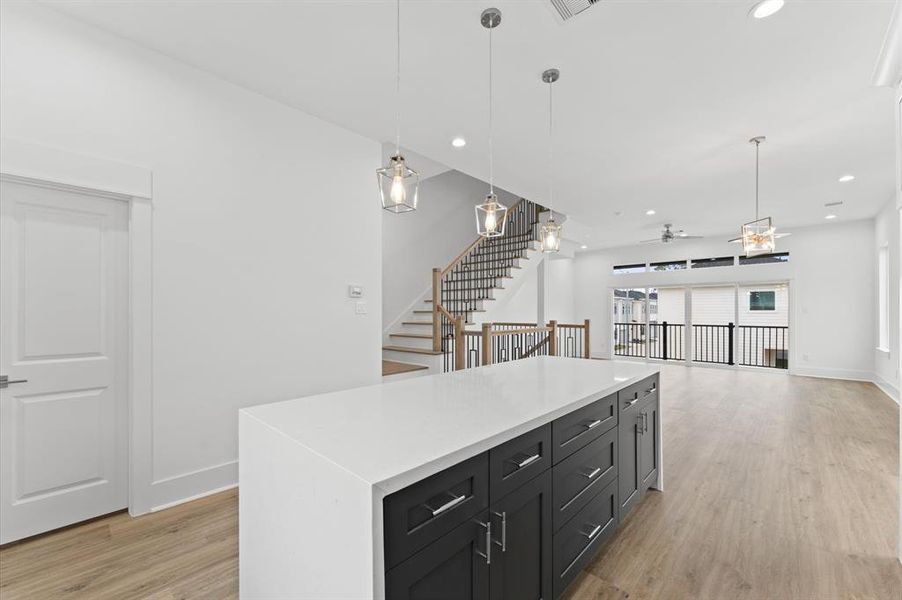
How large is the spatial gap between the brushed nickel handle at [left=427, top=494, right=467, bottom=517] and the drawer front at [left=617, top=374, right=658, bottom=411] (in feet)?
4.42

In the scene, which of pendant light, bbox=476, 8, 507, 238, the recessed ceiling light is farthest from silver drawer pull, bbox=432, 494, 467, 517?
the recessed ceiling light

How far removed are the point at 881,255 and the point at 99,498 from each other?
33.5 feet

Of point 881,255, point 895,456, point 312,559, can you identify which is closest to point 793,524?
point 895,456

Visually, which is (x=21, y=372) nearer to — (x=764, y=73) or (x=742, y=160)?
(x=764, y=73)

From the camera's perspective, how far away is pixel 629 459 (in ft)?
7.74

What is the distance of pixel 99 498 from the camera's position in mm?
2459

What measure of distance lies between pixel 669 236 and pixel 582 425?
609 cm

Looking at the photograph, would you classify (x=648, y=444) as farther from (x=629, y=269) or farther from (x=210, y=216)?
(x=629, y=269)

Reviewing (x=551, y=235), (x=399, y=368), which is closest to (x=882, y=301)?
(x=551, y=235)

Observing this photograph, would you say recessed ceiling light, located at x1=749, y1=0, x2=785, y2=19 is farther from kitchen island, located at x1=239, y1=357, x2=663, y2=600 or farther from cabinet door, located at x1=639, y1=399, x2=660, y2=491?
cabinet door, located at x1=639, y1=399, x2=660, y2=491

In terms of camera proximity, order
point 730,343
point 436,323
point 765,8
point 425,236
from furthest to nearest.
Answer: point 730,343 < point 425,236 < point 436,323 < point 765,8

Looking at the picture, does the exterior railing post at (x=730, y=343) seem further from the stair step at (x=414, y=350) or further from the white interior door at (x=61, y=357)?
the white interior door at (x=61, y=357)

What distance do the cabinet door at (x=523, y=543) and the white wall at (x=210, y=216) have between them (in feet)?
7.58

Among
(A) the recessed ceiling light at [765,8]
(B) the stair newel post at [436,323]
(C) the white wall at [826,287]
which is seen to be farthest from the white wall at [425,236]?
(C) the white wall at [826,287]
